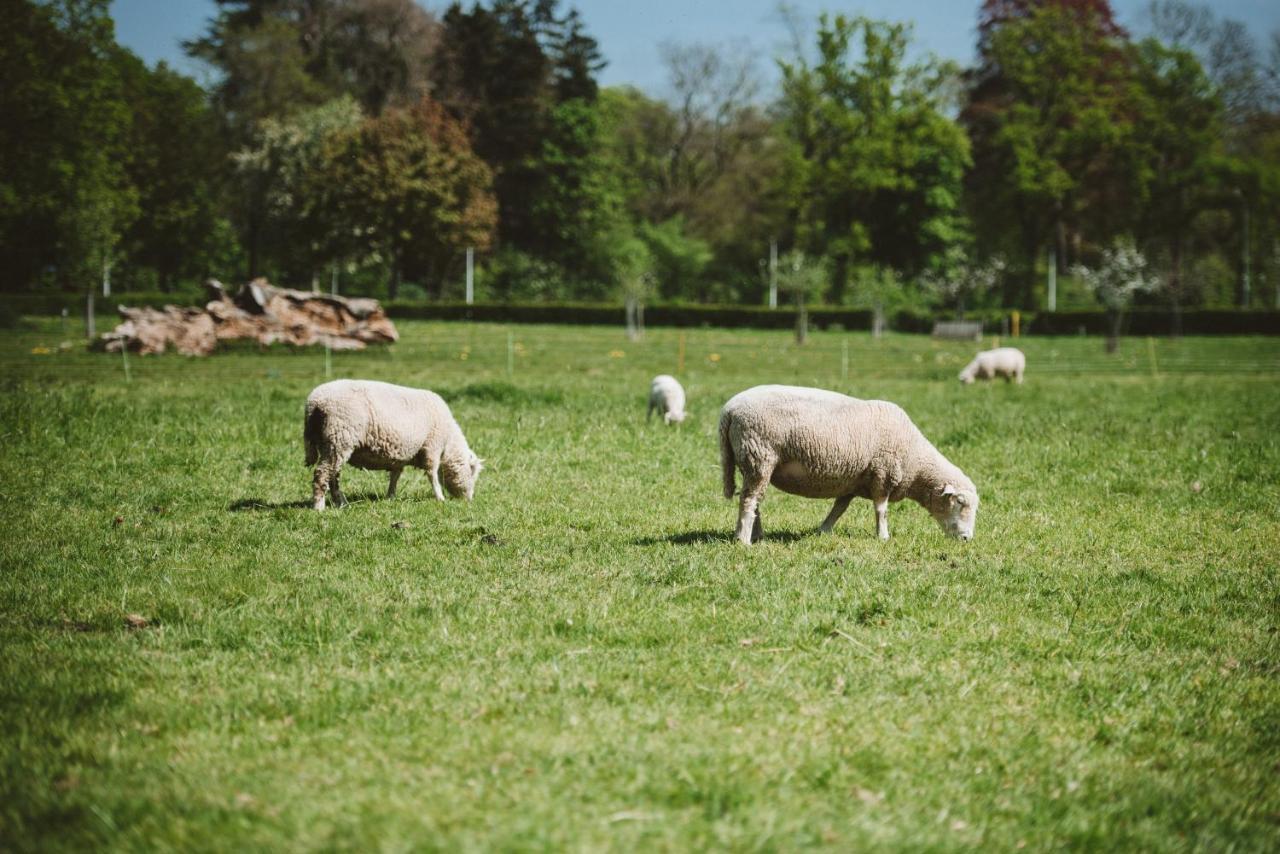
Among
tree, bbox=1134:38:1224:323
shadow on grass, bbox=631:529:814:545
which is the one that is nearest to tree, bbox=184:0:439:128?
tree, bbox=1134:38:1224:323

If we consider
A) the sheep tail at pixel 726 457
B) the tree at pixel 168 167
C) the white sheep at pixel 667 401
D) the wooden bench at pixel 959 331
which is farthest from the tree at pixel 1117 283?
the tree at pixel 168 167

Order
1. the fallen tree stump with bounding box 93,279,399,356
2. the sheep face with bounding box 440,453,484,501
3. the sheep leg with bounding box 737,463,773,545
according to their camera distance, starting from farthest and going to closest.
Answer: the fallen tree stump with bounding box 93,279,399,356 → the sheep face with bounding box 440,453,484,501 → the sheep leg with bounding box 737,463,773,545

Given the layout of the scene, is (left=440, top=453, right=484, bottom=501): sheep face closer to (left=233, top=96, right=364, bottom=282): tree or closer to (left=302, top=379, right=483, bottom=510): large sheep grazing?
(left=302, top=379, right=483, bottom=510): large sheep grazing

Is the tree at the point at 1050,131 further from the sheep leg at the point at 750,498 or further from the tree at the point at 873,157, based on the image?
the sheep leg at the point at 750,498

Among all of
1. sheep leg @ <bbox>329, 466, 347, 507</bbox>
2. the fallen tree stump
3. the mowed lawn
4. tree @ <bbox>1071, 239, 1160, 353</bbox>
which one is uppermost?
tree @ <bbox>1071, 239, 1160, 353</bbox>

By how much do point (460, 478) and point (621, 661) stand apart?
538 cm

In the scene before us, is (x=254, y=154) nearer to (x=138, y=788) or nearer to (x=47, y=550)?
(x=47, y=550)

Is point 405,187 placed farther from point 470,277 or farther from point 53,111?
point 53,111

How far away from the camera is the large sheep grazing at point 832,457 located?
27.5 ft

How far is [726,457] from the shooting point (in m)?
8.83

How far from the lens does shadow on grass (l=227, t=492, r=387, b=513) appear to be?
996cm

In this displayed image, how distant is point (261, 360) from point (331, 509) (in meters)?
18.6

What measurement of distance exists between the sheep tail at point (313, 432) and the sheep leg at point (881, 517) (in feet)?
17.0

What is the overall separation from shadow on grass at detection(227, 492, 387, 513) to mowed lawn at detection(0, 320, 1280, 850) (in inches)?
2.3
